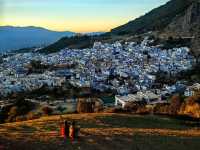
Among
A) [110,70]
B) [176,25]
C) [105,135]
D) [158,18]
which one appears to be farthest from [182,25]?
[105,135]

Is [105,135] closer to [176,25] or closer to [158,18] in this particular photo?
[176,25]

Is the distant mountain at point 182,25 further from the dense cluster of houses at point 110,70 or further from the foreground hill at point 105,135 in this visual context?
the foreground hill at point 105,135

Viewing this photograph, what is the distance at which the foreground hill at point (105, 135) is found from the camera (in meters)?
19.2

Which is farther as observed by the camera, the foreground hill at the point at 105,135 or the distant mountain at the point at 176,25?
the distant mountain at the point at 176,25

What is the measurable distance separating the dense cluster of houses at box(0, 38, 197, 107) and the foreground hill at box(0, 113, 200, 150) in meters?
39.6

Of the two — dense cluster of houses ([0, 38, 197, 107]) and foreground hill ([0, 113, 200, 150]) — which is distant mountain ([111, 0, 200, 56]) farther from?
foreground hill ([0, 113, 200, 150])

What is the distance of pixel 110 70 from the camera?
10681 cm

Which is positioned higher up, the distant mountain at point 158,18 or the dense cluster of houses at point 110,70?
the distant mountain at point 158,18

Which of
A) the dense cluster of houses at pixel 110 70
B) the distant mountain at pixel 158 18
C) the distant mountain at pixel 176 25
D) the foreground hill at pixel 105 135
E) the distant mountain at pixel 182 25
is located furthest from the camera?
the distant mountain at pixel 158 18

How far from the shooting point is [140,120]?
1096 inches

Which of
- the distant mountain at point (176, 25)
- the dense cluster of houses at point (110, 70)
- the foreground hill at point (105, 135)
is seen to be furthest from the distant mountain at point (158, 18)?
the foreground hill at point (105, 135)

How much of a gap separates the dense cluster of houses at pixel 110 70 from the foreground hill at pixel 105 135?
39.6 metres

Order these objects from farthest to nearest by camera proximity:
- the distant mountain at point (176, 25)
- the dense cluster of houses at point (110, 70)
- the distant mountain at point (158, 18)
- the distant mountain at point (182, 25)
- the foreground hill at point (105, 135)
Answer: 1. the distant mountain at point (158, 18)
2. the distant mountain at point (176, 25)
3. the distant mountain at point (182, 25)
4. the dense cluster of houses at point (110, 70)
5. the foreground hill at point (105, 135)

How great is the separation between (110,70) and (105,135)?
85732 millimetres
